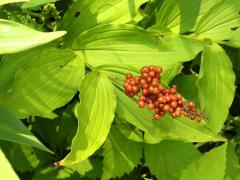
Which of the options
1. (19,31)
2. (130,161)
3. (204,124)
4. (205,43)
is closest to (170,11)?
(205,43)

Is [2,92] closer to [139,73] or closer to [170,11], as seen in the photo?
[139,73]

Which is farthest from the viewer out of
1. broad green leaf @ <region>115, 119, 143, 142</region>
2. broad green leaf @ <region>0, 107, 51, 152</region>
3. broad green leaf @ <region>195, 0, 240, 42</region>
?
broad green leaf @ <region>115, 119, 143, 142</region>

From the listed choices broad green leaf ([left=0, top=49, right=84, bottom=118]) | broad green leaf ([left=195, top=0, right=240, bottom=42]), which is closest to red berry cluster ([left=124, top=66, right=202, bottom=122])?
broad green leaf ([left=0, top=49, right=84, bottom=118])

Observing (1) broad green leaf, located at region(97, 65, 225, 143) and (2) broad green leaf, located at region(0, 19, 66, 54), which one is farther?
(1) broad green leaf, located at region(97, 65, 225, 143)

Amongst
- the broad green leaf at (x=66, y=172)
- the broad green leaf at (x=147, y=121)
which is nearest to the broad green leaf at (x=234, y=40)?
the broad green leaf at (x=147, y=121)

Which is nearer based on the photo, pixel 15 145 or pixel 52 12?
pixel 52 12

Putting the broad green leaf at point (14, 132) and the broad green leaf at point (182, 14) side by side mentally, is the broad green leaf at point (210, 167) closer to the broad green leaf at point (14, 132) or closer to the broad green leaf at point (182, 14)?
the broad green leaf at point (182, 14)

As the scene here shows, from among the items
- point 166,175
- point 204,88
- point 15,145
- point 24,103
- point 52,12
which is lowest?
point 166,175

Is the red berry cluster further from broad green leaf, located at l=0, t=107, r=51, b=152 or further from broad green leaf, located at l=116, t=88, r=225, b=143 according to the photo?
broad green leaf, located at l=0, t=107, r=51, b=152
